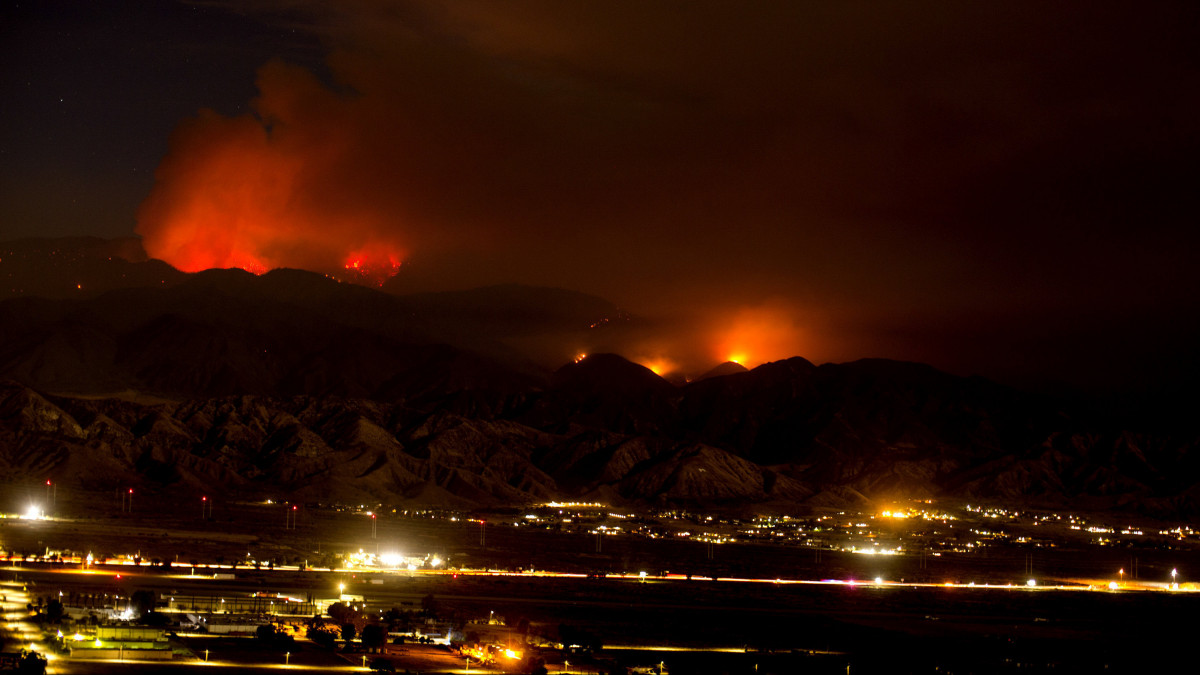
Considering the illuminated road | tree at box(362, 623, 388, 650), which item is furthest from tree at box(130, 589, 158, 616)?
tree at box(362, 623, 388, 650)

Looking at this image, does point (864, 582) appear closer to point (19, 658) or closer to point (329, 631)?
point (329, 631)

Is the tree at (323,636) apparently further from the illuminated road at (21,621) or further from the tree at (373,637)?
the illuminated road at (21,621)

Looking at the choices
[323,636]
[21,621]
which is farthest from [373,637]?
Answer: [21,621]

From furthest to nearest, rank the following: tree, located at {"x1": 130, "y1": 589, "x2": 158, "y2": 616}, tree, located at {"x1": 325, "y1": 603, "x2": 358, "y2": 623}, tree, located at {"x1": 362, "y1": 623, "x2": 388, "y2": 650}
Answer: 1. tree, located at {"x1": 325, "y1": 603, "x2": 358, "y2": 623}
2. tree, located at {"x1": 130, "y1": 589, "x2": 158, "y2": 616}
3. tree, located at {"x1": 362, "y1": 623, "x2": 388, "y2": 650}

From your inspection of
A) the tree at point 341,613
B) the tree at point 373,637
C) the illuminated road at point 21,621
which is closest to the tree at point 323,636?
the tree at point 373,637

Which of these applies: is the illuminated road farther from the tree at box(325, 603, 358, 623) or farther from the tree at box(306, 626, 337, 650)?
the tree at box(325, 603, 358, 623)

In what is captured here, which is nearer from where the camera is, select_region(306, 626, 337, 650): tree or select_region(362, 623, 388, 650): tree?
select_region(306, 626, 337, 650): tree

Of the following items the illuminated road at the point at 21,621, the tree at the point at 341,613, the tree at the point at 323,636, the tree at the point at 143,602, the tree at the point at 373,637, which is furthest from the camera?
the tree at the point at 341,613

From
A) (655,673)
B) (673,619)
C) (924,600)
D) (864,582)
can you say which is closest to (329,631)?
(655,673)

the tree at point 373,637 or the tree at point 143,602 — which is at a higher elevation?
the tree at point 143,602

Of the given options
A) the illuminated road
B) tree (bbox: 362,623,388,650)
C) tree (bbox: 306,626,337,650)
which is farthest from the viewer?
tree (bbox: 362,623,388,650)
